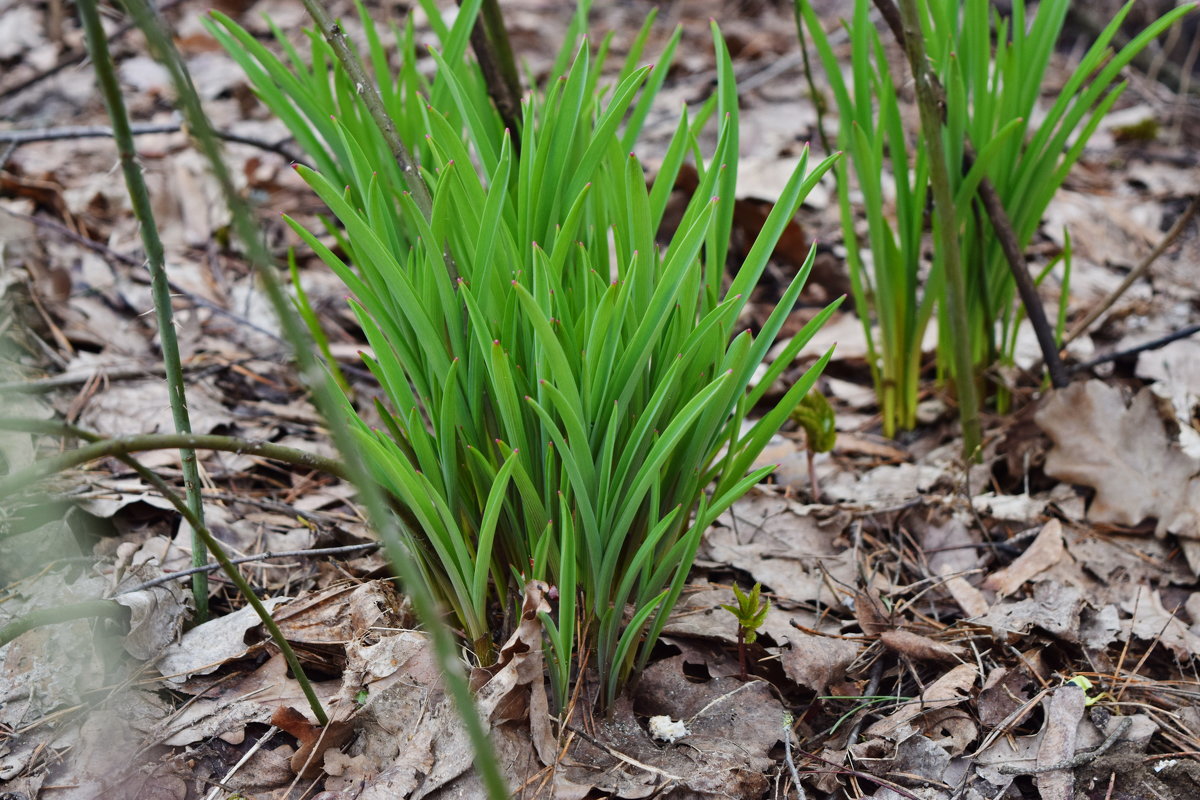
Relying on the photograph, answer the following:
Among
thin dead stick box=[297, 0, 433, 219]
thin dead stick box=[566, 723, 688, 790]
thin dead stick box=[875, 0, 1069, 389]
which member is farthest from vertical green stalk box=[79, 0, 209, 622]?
thin dead stick box=[875, 0, 1069, 389]

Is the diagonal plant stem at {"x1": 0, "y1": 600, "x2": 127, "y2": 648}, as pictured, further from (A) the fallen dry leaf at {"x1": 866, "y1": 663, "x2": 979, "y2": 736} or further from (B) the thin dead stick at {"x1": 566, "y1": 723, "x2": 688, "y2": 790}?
(A) the fallen dry leaf at {"x1": 866, "y1": 663, "x2": 979, "y2": 736}

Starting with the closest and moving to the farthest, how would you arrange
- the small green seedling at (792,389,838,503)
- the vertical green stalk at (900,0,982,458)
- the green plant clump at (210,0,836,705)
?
1. the green plant clump at (210,0,836,705)
2. the vertical green stalk at (900,0,982,458)
3. the small green seedling at (792,389,838,503)

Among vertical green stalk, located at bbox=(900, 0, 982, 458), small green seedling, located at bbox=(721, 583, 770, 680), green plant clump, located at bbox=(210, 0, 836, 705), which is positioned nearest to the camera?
green plant clump, located at bbox=(210, 0, 836, 705)

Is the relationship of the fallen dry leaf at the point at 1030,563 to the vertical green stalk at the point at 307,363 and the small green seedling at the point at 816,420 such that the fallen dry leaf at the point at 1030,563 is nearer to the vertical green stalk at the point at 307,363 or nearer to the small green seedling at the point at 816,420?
the small green seedling at the point at 816,420

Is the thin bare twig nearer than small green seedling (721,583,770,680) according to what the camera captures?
No

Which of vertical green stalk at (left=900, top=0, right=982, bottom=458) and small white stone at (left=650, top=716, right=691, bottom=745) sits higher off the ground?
Answer: vertical green stalk at (left=900, top=0, right=982, bottom=458)

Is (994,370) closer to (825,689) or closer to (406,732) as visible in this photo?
(825,689)
